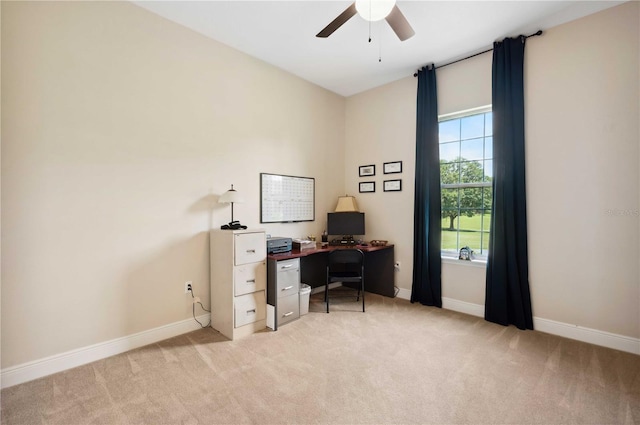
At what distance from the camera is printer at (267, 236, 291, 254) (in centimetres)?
303

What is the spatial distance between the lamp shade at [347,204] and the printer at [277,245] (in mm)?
1302

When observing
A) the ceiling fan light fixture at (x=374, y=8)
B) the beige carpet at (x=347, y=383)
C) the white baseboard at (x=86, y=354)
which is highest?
the ceiling fan light fixture at (x=374, y=8)

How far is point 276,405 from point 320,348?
0.77m

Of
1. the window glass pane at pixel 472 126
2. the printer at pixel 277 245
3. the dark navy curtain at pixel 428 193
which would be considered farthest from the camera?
the dark navy curtain at pixel 428 193

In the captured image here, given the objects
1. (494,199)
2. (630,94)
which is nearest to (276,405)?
(494,199)

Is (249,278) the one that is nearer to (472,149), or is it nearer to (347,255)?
(347,255)

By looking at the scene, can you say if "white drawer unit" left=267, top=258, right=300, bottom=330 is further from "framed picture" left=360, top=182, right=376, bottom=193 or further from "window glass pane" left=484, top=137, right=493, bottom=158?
"window glass pane" left=484, top=137, right=493, bottom=158

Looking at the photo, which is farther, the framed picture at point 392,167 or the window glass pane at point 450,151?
the framed picture at point 392,167

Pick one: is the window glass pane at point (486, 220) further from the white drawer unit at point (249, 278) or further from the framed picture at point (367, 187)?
the white drawer unit at point (249, 278)

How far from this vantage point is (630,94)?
237cm

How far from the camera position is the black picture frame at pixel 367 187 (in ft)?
13.8

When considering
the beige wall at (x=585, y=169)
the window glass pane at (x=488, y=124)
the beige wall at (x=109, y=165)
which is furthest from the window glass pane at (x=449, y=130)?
the beige wall at (x=109, y=165)

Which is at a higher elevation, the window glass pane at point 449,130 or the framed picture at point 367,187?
the window glass pane at point 449,130

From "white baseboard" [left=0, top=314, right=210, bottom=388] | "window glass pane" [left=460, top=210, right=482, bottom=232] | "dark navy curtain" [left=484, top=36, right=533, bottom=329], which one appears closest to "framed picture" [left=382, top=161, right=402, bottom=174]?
"window glass pane" [left=460, top=210, right=482, bottom=232]
